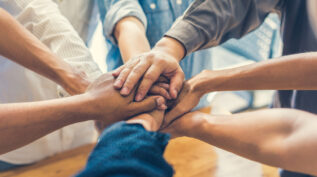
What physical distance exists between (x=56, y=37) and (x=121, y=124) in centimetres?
68

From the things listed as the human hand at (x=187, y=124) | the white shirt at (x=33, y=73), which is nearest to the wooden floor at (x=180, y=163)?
the white shirt at (x=33, y=73)

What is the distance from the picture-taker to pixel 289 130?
66cm

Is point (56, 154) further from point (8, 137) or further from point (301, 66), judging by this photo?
point (301, 66)

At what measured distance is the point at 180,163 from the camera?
1.15 metres

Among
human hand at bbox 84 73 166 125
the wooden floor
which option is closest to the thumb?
human hand at bbox 84 73 166 125

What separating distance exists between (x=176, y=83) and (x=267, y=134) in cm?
32

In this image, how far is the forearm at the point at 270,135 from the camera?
23.7 inches

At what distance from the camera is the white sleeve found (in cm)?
114

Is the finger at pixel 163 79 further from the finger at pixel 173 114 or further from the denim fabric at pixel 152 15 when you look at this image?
the denim fabric at pixel 152 15

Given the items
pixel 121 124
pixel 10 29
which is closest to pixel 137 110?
pixel 121 124

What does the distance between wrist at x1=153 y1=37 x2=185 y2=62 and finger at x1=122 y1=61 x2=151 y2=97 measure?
4.5 inches

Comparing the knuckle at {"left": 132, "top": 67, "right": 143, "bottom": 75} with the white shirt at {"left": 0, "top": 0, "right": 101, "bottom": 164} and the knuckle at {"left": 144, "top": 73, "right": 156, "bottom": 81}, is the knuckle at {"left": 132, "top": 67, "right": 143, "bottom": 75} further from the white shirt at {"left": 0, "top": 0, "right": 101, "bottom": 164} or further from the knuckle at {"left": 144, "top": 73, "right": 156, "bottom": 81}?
the white shirt at {"left": 0, "top": 0, "right": 101, "bottom": 164}

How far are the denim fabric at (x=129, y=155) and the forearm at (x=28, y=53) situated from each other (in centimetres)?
49

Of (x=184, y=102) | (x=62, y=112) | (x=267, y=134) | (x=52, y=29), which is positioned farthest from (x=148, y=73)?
(x=52, y=29)
